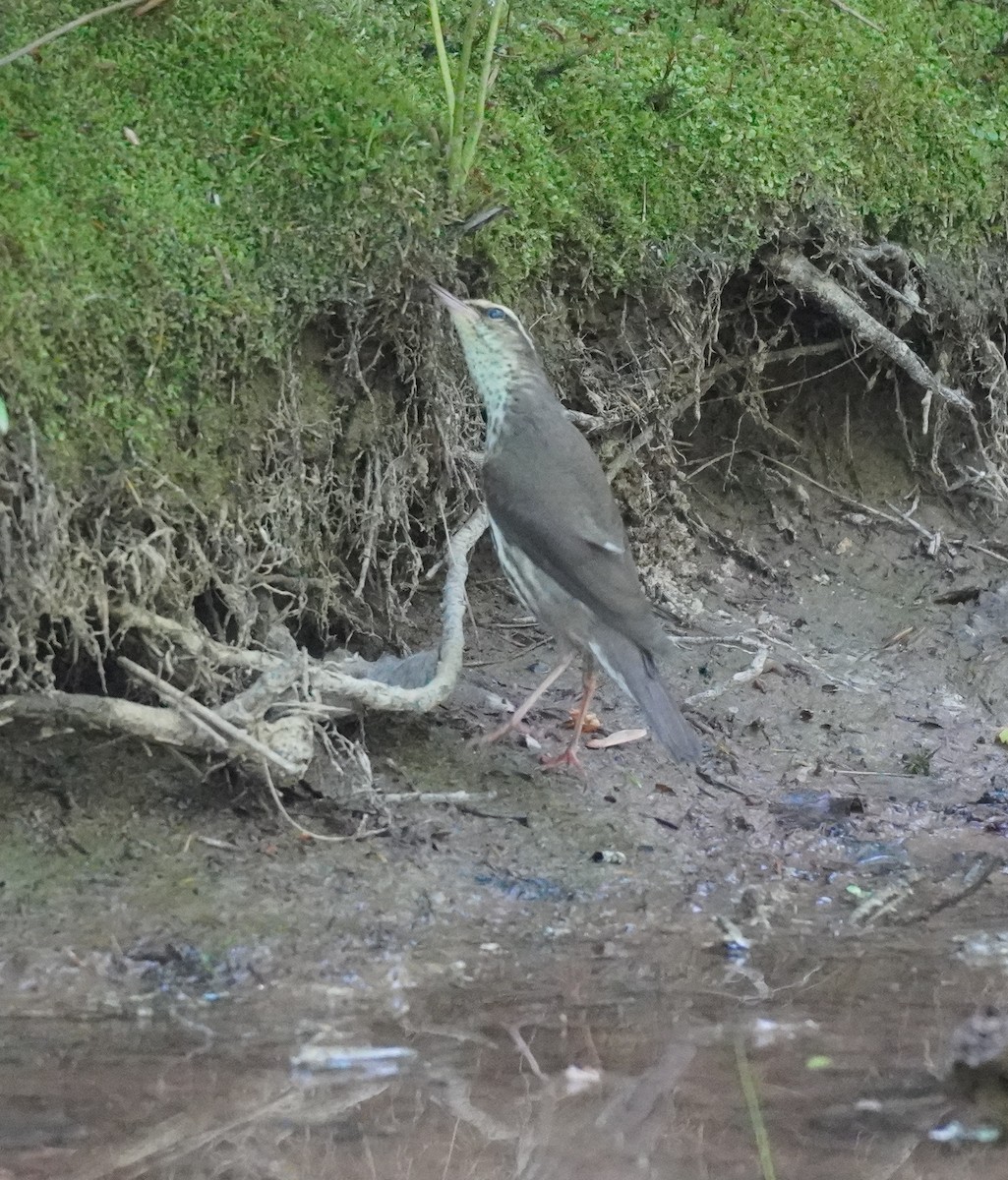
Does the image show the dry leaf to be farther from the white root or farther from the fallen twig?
the fallen twig

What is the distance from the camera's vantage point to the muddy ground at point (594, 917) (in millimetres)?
3387

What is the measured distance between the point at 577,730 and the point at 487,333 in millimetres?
1403

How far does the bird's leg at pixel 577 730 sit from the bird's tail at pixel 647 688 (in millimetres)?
229

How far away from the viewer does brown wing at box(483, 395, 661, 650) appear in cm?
506

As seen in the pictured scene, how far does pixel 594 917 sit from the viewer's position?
15.2 feet

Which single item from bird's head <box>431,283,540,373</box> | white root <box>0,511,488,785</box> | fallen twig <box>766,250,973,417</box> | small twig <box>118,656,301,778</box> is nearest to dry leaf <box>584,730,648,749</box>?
white root <box>0,511,488,785</box>

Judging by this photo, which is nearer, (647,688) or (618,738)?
(647,688)

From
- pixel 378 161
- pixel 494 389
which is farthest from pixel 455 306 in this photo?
pixel 378 161

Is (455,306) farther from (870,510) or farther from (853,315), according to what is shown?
(870,510)

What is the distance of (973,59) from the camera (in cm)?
659

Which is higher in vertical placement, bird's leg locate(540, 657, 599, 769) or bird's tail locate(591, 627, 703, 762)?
bird's tail locate(591, 627, 703, 762)

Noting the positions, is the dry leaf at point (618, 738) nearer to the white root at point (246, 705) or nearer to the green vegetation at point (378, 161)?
the white root at point (246, 705)

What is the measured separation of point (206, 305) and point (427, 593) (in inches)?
65.1

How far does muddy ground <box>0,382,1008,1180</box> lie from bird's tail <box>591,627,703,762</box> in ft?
1.48
